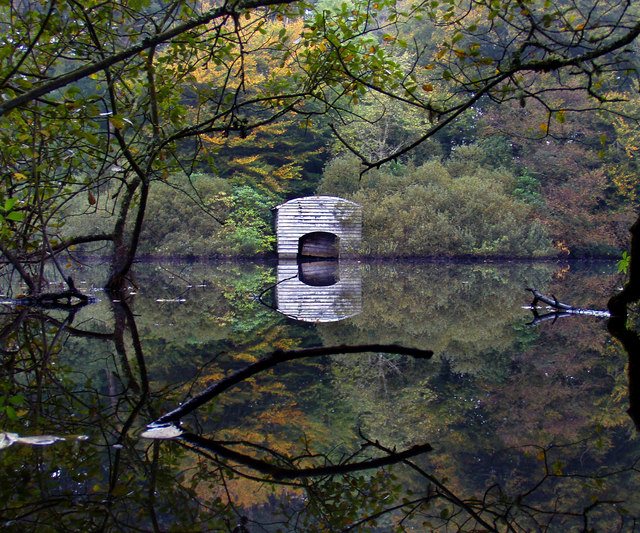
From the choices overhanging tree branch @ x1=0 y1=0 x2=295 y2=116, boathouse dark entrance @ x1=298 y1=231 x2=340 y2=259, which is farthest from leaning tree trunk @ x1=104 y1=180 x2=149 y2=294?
boathouse dark entrance @ x1=298 y1=231 x2=340 y2=259

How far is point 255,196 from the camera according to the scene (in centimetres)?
2211

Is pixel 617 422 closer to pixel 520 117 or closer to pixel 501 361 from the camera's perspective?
pixel 501 361

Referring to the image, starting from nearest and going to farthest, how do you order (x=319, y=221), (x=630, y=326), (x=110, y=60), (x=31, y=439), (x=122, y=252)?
(x=31, y=439) → (x=110, y=60) → (x=630, y=326) → (x=122, y=252) → (x=319, y=221)

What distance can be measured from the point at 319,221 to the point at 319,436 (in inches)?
728

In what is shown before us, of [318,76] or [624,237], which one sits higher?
[318,76]

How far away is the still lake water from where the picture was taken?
51.0 inches

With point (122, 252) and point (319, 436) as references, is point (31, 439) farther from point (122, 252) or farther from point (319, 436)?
point (122, 252)

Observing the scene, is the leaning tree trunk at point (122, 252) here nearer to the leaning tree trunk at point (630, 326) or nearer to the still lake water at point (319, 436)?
the still lake water at point (319, 436)

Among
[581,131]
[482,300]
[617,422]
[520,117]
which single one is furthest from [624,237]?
[617,422]

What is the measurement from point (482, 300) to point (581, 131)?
18319 millimetres

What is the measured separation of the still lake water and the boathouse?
15939mm

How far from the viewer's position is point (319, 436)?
1.83 metres

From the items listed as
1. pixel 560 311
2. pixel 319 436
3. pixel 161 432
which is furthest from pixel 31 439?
pixel 560 311

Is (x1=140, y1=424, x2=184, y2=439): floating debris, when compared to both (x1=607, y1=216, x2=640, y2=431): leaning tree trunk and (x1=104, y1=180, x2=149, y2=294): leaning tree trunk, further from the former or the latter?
(x1=104, y1=180, x2=149, y2=294): leaning tree trunk
